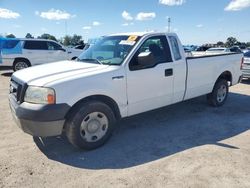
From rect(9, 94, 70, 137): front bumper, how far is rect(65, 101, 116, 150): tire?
184mm

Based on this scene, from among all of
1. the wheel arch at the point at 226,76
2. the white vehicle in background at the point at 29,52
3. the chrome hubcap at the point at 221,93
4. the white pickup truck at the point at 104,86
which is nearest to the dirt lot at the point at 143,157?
the white pickup truck at the point at 104,86

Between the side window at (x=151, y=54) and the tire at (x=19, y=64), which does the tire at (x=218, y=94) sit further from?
the tire at (x=19, y=64)

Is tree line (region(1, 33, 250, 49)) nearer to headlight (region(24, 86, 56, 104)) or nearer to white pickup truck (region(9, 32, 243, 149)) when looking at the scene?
white pickup truck (region(9, 32, 243, 149))

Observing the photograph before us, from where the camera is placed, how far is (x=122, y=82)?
461 cm

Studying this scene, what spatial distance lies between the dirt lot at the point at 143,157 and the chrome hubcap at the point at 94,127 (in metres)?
0.24

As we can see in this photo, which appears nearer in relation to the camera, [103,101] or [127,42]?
[103,101]

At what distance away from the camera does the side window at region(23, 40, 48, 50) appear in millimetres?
14414

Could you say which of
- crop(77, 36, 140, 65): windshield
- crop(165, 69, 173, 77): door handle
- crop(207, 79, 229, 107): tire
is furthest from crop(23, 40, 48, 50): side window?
crop(165, 69, 173, 77): door handle

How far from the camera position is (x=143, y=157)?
4.21 meters

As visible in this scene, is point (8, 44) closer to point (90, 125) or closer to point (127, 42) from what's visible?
point (127, 42)

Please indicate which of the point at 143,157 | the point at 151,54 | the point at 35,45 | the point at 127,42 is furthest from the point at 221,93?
the point at 35,45

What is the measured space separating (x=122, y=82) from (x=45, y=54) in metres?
11.4

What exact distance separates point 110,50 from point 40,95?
1.77m

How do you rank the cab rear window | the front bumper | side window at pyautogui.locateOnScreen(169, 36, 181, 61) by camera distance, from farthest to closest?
the cab rear window → side window at pyautogui.locateOnScreen(169, 36, 181, 61) → the front bumper
